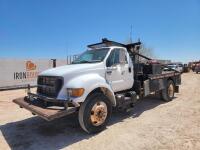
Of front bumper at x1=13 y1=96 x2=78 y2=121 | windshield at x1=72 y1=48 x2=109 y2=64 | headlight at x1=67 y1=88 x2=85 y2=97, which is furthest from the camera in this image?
windshield at x1=72 y1=48 x2=109 y2=64

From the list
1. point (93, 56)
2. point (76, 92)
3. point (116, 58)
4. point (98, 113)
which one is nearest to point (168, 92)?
point (116, 58)

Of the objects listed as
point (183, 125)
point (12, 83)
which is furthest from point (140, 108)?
point (12, 83)

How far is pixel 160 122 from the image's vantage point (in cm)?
635

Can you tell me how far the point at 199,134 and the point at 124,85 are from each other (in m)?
2.71

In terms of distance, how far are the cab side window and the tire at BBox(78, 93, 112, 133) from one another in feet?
4.09

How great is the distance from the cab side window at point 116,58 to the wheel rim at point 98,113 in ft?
4.44

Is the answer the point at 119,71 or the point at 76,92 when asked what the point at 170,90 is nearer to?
the point at 119,71

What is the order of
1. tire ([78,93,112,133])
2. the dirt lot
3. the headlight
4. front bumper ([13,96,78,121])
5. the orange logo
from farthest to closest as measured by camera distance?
the orange logo, tire ([78,93,112,133]), the headlight, the dirt lot, front bumper ([13,96,78,121])

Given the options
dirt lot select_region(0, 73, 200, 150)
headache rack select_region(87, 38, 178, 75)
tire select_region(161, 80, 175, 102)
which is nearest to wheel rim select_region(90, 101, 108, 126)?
dirt lot select_region(0, 73, 200, 150)

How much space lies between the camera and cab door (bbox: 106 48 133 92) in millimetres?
6422

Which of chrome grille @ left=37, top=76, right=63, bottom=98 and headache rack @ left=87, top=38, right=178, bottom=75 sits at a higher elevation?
headache rack @ left=87, top=38, right=178, bottom=75

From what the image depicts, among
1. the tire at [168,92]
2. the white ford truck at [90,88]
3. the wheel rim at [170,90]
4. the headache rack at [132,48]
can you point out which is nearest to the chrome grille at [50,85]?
the white ford truck at [90,88]

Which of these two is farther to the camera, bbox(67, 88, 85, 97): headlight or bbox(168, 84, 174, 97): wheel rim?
bbox(168, 84, 174, 97): wheel rim

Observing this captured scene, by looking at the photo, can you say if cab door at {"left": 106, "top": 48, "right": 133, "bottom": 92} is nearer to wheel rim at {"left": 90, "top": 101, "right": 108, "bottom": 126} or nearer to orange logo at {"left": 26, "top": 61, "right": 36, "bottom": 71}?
wheel rim at {"left": 90, "top": 101, "right": 108, "bottom": 126}
